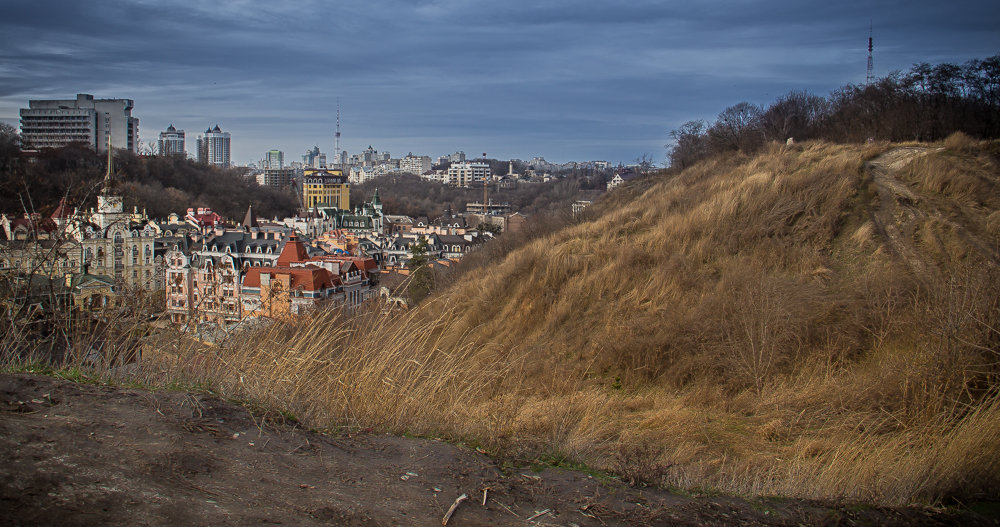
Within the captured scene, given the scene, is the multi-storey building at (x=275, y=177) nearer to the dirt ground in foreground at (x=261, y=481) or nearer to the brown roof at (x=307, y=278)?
the brown roof at (x=307, y=278)

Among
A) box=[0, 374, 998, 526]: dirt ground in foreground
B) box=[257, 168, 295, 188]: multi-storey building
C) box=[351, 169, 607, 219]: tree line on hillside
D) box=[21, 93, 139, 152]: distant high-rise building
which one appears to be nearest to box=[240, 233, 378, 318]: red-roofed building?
box=[0, 374, 998, 526]: dirt ground in foreground

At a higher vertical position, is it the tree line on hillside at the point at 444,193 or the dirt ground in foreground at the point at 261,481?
the tree line on hillside at the point at 444,193

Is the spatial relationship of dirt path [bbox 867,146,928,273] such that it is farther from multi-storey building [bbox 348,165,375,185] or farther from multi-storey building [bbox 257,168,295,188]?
multi-storey building [bbox 348,165,375,185]

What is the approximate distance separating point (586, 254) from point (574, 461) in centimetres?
672

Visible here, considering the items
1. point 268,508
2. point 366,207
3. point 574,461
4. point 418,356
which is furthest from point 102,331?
point 366,207

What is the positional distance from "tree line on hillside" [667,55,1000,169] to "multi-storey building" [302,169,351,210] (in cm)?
7258

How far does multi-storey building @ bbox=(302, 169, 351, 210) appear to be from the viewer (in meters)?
91.0

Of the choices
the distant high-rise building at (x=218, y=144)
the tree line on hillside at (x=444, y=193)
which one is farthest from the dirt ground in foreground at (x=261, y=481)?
the distant high-rise building at (x=218, y=144)

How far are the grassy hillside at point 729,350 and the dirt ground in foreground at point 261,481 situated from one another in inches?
13.3

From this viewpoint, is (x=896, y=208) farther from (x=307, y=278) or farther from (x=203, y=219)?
(x=203, y=219)

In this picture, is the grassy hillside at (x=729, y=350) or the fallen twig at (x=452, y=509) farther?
the grassy hillside at (x=729, y=350)

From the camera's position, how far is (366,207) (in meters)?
75.0

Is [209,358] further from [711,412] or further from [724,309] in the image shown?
[724,309]

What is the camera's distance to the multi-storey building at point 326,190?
91000mm
